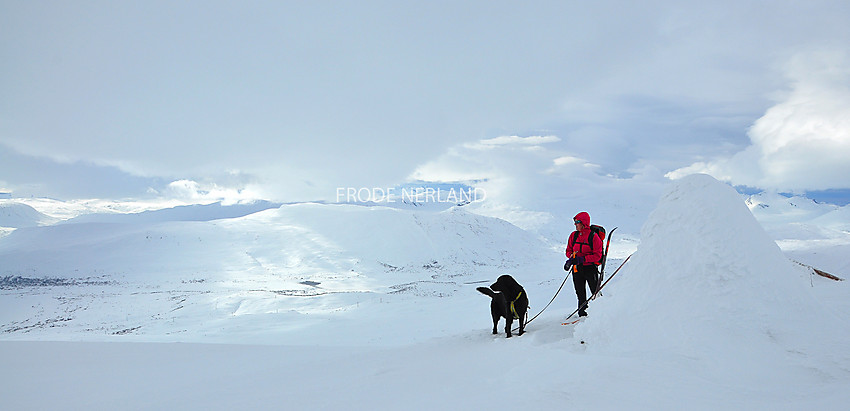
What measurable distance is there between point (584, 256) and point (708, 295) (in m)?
2.84

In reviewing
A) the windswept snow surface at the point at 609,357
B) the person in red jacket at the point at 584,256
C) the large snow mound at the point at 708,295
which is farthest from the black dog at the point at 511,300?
the large snow mound at the point at 708,295

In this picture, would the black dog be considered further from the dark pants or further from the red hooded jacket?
the red hooded jacket

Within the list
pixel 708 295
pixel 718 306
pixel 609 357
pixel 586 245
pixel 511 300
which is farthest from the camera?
pixel 586 245

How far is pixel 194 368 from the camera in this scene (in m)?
6.37

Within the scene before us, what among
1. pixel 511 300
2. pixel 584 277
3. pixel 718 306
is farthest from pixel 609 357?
pixel 584 277

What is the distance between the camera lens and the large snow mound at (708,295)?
177 inches

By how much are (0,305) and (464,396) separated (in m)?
39.9

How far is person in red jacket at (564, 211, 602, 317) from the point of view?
7.76 m

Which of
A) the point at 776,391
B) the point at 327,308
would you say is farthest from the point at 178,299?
the point at 776,391

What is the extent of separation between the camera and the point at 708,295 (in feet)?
16.5

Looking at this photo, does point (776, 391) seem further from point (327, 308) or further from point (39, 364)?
point (327, 308)

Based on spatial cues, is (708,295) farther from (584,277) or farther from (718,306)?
(584,277)

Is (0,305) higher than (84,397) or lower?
lower

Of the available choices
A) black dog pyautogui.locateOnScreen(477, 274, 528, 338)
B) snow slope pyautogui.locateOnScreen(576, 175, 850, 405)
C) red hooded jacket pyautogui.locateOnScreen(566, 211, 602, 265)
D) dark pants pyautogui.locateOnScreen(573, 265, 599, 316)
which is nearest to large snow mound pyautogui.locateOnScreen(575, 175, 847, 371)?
snow slope pyautogui.locateOnScreen(576, 175, 850, 405)
